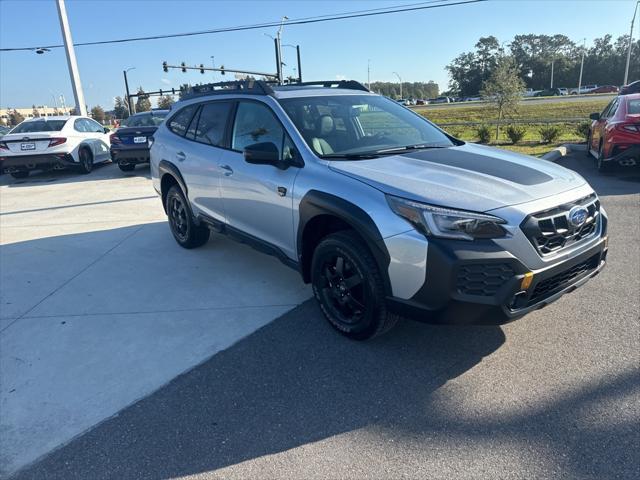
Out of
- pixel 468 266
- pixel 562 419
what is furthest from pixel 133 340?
pixel 562 419

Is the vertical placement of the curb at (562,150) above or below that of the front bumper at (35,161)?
below

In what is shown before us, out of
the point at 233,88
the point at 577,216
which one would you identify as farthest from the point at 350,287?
the point at 233,88

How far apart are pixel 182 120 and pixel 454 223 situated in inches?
155

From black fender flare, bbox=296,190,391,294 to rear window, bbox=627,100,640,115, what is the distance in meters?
7.73

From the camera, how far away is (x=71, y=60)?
17.7 m

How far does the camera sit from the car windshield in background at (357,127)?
3.65m

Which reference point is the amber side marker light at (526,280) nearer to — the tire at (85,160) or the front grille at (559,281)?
the front grille at (559,281)

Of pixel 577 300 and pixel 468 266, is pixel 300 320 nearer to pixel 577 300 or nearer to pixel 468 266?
pixel 468 266

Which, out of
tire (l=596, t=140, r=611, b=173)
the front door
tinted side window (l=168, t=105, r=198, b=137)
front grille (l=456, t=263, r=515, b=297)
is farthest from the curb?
front grille (l=456, t=263, r=515, b=297)

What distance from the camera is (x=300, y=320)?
3787 mm

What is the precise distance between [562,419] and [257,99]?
11.0 feet

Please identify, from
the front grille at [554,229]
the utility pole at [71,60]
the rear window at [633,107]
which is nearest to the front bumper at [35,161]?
the utility pole at [71,60]

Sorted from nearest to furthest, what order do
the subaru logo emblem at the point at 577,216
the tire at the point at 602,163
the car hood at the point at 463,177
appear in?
1. the car hood at the point at 463,177
2. the subaru logo emblem at the point at 577,216
3. the tire at the point at 602,163

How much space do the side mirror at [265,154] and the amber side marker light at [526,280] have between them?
1.89 metres
